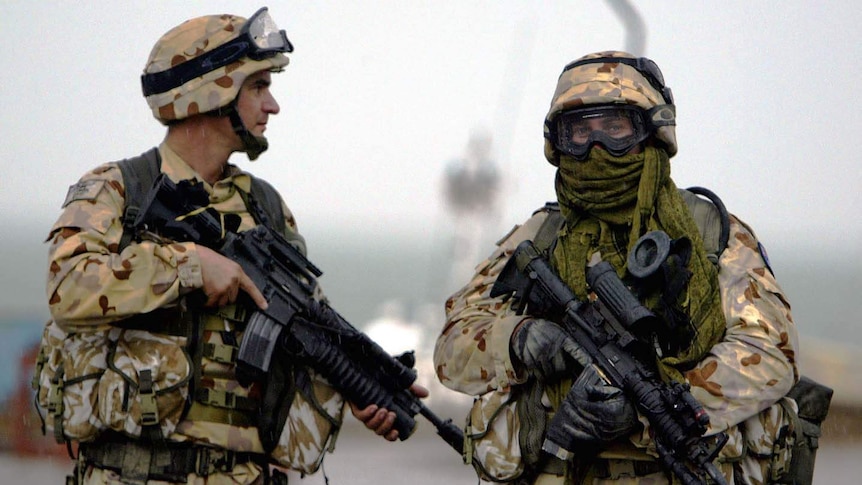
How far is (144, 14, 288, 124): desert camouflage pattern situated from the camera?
5.77 meters

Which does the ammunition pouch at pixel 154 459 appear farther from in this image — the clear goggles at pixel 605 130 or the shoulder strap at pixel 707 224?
the clear goggles at pixel 605 130

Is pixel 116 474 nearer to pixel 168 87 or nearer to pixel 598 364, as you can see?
pixel 168 87

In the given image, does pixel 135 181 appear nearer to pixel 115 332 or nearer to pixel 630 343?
pixel 115 332

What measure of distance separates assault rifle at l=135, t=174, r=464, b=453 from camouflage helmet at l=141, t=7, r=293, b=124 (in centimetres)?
41

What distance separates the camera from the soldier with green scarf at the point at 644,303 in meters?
4.95

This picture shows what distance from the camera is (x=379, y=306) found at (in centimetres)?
7300

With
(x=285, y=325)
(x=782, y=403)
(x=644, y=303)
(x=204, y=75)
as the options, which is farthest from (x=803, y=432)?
(x=204, y=75)

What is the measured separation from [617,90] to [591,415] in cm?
120

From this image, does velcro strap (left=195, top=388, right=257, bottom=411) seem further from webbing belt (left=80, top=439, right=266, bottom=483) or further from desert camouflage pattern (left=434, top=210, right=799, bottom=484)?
desert camouflage pattern (left=434, top=210, right=799, bottom=484)

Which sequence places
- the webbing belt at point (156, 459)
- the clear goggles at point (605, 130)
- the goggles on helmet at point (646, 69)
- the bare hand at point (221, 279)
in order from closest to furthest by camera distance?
the clear goggles at point (605, 130), the goggles on helmet at point (646, 69), the bare hand at point (221, 279), the webbing belt at point (156, 459)

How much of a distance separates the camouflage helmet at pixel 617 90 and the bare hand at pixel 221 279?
132cm

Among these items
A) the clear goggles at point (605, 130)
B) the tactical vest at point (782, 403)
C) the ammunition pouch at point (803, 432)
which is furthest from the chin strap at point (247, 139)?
the ammunition pouch at point (803, 432)

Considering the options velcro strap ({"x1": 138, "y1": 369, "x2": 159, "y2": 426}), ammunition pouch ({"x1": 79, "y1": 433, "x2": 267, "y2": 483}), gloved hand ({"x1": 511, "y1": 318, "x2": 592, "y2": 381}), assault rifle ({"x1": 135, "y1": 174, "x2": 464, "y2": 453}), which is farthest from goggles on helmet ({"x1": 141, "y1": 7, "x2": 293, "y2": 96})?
gloved hand ({"x1": 511, "y1": 318, "x2": 592, "y2": 381})

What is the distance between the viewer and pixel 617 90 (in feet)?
16.9
